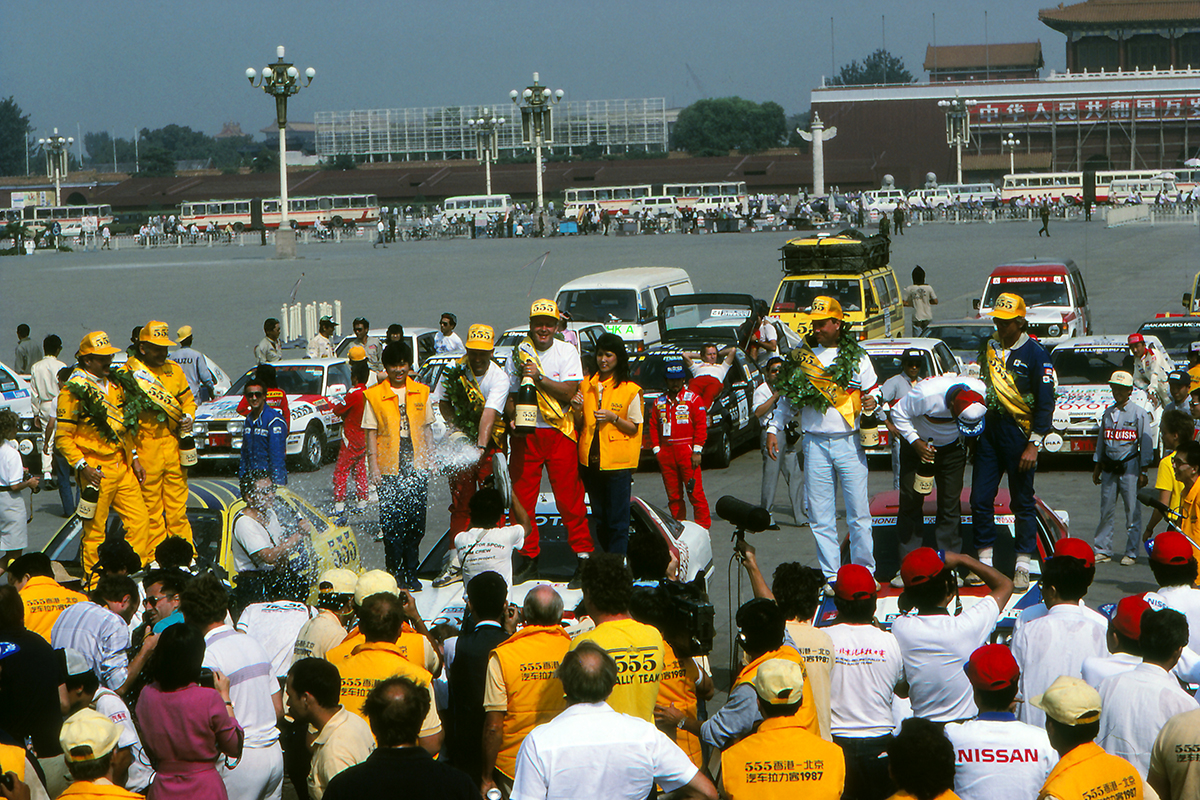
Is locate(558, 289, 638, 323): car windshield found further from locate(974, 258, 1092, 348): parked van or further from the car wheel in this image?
the car wheel

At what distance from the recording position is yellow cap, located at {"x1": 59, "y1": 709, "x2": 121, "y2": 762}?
4277 mm

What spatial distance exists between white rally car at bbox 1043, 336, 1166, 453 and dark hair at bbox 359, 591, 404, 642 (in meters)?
10.4

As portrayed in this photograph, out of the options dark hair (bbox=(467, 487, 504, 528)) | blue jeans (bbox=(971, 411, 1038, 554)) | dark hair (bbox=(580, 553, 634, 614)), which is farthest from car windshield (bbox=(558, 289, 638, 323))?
dark hair (bbox=(580, 553, 634, 614))

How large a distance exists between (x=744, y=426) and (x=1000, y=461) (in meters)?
8.31

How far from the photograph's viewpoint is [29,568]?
666 centimetres

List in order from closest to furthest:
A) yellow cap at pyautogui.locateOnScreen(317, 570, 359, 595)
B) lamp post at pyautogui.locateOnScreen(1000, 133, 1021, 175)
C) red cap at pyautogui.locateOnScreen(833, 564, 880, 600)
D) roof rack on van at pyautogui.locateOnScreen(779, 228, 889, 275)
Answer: red cap at pyautogui.locateOnScreen(833, 564, 880, 600) < yellow cap at pyautogui.locateOnScreen(317, 570, 359, 595) < roof rack on van at pyautogui.locateOnScreen(779, 228, 889, 275) < lamp post at pyautogui.locateOnScreen(1000, 133, 1021, 175)

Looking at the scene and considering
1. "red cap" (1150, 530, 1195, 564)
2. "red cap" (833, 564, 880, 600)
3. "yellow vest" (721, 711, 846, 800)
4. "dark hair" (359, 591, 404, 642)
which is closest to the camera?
"yellow vest" (721, 711, 846, 800)

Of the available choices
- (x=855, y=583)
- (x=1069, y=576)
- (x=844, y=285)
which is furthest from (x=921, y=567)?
(x=844, y=285)

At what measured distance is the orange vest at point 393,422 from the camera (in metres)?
9.41

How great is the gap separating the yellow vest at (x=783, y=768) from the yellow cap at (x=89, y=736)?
2.10 m

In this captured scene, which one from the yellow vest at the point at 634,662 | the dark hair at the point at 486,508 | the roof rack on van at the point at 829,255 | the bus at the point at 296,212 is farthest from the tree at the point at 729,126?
the yellow vest at the point at 634,662

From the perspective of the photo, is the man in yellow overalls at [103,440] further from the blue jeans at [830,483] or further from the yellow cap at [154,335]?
the blue jeans at [830,483]

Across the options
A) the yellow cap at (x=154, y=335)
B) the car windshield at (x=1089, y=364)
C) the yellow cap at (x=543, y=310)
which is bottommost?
the car windshield at (x=1089, y=364)

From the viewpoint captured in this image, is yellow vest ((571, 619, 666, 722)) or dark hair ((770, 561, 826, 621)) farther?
dark hair ((770, 561, 826, 621))
